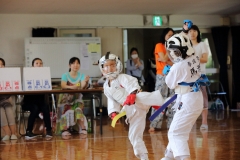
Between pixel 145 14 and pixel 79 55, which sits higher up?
pixel 145 14

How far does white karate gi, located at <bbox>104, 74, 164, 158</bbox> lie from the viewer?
3.80m

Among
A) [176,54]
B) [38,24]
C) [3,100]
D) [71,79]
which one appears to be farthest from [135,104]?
[38,24]

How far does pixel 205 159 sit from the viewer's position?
418cm

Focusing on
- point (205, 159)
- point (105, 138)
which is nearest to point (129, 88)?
point (205, 159)

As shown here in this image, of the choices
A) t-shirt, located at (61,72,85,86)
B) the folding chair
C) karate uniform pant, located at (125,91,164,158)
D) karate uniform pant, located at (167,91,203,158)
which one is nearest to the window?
the folding chair

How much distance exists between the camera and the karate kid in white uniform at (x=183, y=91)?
3.62 m

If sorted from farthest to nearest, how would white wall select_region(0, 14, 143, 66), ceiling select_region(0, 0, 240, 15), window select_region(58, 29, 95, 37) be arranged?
window select_region(58, 29, 95, 37) → white wall select_region(0, 14, 143, 66) → ceiling select_region(0, 0, 240, 15)

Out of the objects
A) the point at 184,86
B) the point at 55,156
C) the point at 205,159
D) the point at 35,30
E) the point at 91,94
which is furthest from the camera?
the point at 35,30

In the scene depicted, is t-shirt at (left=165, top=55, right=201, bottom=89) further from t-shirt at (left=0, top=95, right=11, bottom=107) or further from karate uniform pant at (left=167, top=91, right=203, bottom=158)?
t-shirt at (left=0, top=95, right=11, bottom=107)

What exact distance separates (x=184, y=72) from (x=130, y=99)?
0.47 meters

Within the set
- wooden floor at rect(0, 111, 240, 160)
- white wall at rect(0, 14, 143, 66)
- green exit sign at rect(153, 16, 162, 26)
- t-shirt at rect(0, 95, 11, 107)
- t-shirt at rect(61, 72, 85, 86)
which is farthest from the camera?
green exit sign at rect(153, 16, 162, 26)

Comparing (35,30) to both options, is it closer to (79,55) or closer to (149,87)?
(79,55)

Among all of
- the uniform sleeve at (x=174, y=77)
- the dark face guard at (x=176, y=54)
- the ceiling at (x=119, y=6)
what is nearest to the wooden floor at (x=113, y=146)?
the uniform sleeve at (x=174, y=77)

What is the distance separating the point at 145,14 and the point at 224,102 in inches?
108
